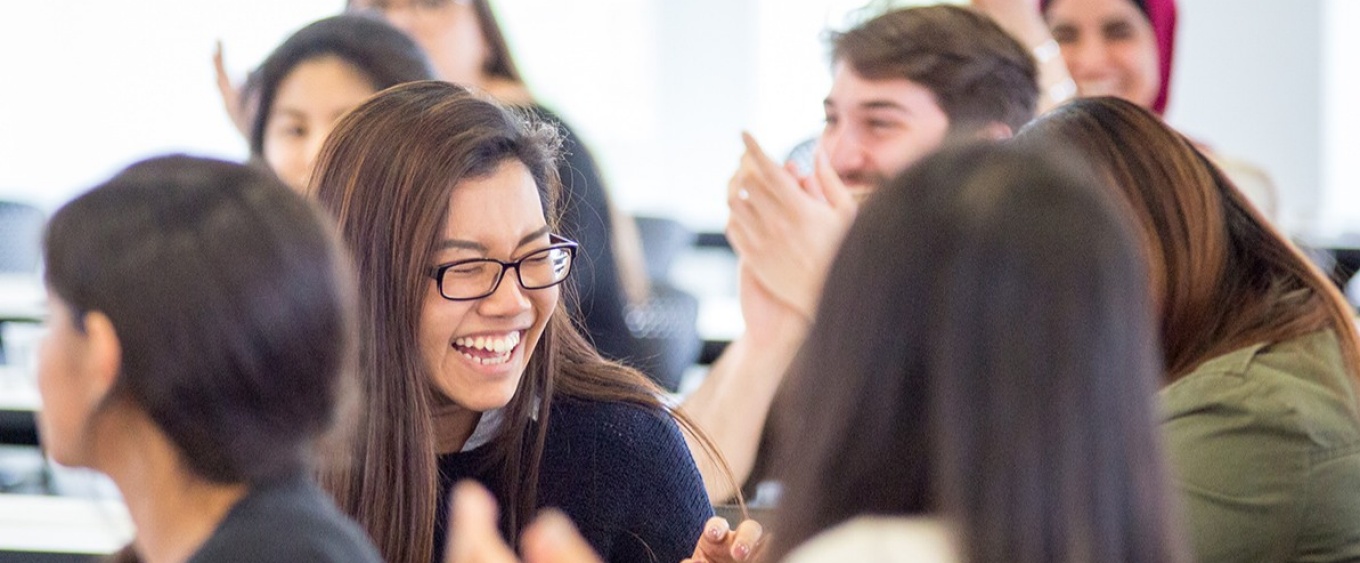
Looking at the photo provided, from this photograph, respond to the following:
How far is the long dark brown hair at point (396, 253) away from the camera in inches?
65.7

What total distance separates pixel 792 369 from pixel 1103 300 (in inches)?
8.1

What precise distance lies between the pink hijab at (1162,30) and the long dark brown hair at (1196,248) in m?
1.65

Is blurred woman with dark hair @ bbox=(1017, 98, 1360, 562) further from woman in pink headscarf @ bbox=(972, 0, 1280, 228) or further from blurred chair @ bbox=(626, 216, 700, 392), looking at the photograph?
blurred chair @ bbox=(626, 216, 700, 392)

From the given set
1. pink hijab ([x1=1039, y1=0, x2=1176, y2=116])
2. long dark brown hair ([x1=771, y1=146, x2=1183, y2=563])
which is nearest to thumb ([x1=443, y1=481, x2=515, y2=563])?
long dark brown hair ([x1=771, y1=146, x2=1183, y2=563])

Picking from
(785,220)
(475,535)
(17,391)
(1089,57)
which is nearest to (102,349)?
(475,535)

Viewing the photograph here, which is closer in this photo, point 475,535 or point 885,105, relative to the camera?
point 475,535

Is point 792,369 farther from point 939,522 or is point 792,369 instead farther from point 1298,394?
point 1298,394

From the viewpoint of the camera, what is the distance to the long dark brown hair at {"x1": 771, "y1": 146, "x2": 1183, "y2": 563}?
2.99 ft

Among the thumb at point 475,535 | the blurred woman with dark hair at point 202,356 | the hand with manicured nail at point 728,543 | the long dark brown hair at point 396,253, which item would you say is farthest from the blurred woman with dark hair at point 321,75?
the thumb at point 475,535

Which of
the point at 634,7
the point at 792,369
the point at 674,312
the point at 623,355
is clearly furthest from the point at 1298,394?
the point at 634,7

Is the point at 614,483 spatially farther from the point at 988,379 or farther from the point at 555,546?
the point at 988,379

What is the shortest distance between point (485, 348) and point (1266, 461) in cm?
82

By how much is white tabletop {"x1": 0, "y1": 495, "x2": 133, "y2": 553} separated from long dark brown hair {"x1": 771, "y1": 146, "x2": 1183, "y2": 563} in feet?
3.92

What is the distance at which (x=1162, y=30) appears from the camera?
11.2 ft
